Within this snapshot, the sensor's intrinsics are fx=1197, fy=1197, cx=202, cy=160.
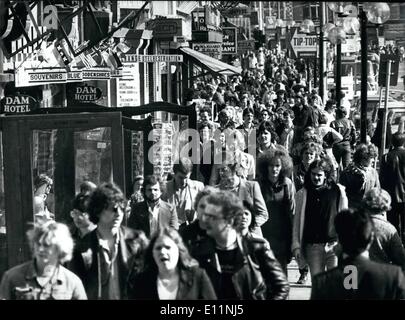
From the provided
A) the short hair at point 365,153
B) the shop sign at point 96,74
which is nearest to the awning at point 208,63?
the shop sign at point 96,74

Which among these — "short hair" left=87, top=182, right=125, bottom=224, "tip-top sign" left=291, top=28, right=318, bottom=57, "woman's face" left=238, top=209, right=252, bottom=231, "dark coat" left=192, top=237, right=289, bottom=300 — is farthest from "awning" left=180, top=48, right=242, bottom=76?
"dark coat" left=192, top=237, right=289, bottom=300

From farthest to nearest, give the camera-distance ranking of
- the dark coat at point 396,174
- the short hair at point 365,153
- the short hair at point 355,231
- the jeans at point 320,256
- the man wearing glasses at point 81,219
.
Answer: the dark coat at point 396,174
the short hair at point 365,153
the jeans at point 320,256
the man wearing glasses at point 81,219
the short hair at point 355,231

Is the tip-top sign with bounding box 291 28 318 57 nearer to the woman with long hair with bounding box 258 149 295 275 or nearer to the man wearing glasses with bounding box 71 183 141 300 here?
the woman with long hair with bounding box 258 149 295 275

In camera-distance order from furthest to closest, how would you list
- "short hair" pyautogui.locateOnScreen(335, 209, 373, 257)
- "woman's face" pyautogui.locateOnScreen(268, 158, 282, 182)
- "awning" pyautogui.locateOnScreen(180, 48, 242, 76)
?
"awning" pyautogui.locateOnScreen(180, 48, 242, 76), "woman's face" pyautogui.locateOnScreen(268, 158, 282, 182), "short hair" pyautogui.locateOnScreen(335, 209, 373, 257)

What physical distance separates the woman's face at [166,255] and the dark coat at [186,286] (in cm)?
8

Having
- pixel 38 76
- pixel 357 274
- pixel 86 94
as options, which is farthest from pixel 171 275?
pixel 86 94

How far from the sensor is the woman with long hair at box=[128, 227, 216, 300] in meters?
7.57

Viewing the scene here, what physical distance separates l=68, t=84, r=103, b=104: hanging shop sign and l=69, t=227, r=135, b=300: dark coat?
34.9 feet

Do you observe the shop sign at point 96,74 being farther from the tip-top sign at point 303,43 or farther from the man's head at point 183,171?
the tip-top sign at point 303,43

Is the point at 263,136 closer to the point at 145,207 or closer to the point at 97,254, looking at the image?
the point at 145,207

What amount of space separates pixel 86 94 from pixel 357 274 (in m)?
11.8

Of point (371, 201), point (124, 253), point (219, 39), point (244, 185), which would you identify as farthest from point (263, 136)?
point (219, 39)

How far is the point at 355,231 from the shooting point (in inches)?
309

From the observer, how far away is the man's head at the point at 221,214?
805 centimetres
